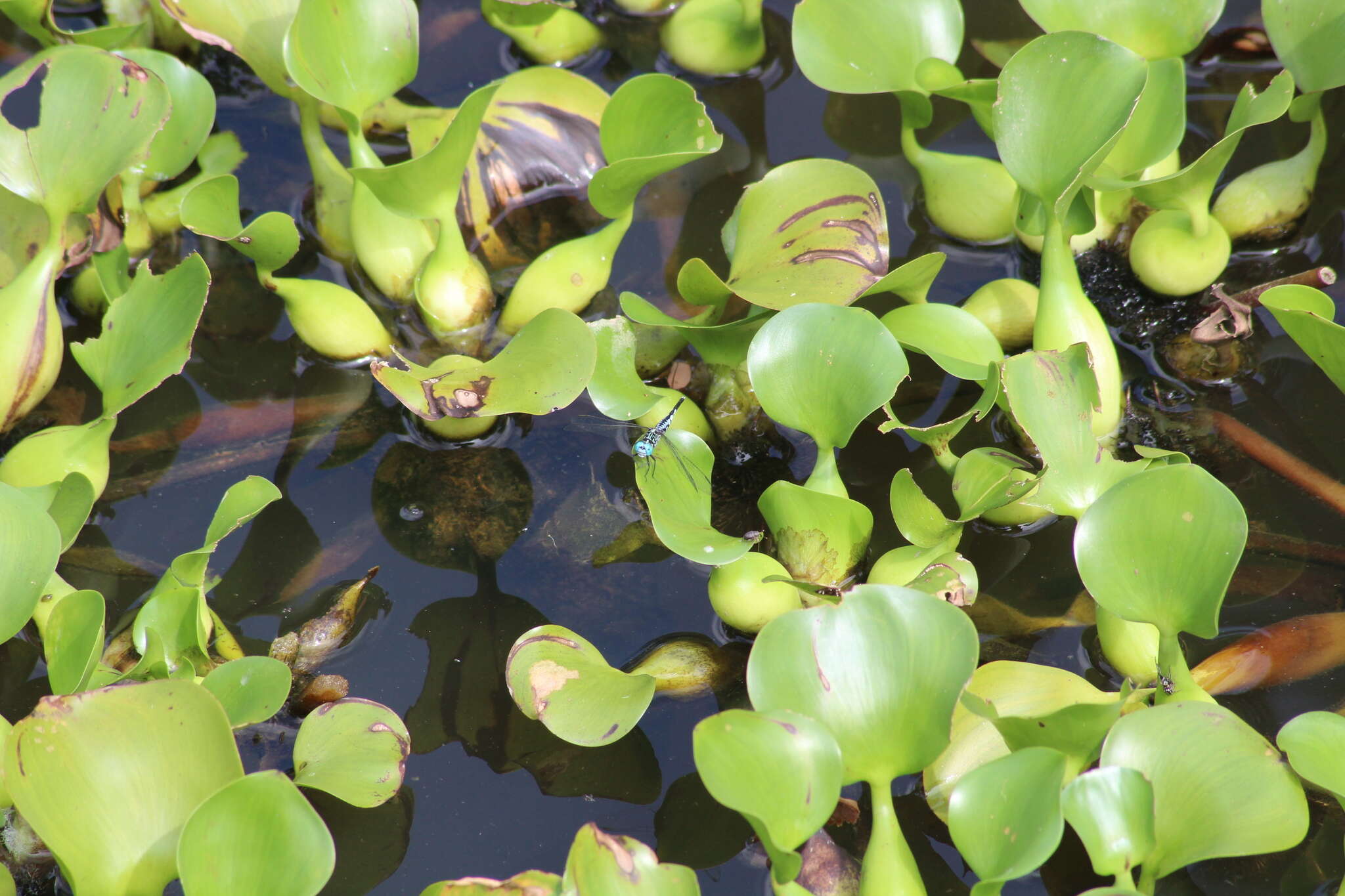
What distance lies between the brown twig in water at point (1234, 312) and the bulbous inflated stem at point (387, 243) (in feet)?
3.05

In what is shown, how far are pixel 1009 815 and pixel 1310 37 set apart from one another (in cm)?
100

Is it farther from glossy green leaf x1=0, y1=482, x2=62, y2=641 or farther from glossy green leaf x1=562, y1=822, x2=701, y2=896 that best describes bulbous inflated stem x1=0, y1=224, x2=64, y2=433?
glossy green leaf x1=562, y1=822, x2=701, y2=896

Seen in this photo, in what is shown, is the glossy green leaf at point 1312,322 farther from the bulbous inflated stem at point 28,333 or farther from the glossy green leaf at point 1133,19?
the bulbous inflated stem at point 28,333

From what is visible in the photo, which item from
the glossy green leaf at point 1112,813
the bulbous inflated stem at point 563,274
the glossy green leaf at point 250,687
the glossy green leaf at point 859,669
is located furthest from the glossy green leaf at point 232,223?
the glossy green leaf at point 1112,813

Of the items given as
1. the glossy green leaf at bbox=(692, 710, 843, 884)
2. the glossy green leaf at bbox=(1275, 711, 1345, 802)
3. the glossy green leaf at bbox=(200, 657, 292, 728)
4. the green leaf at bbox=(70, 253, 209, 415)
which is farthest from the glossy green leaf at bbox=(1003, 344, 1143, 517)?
the green leaf at bbox=(70, 253, 209, 415)

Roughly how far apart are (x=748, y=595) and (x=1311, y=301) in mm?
626

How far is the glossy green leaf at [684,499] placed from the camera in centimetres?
100

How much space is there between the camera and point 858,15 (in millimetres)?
1384

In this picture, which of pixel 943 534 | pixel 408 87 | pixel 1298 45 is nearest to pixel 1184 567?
pixel 943 534

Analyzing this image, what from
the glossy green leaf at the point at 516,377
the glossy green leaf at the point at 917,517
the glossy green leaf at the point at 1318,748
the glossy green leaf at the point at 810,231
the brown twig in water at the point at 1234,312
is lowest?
the glossy green leaf at the point at 917,517

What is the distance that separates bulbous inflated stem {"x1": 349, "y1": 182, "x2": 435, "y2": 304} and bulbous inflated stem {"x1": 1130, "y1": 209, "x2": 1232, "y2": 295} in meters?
0.87

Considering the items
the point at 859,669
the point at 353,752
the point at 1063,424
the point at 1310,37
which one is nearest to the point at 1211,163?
the point at 1310,37

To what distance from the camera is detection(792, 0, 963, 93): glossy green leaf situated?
54.2 inches

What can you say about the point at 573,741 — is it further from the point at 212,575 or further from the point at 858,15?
the point at 858,15
